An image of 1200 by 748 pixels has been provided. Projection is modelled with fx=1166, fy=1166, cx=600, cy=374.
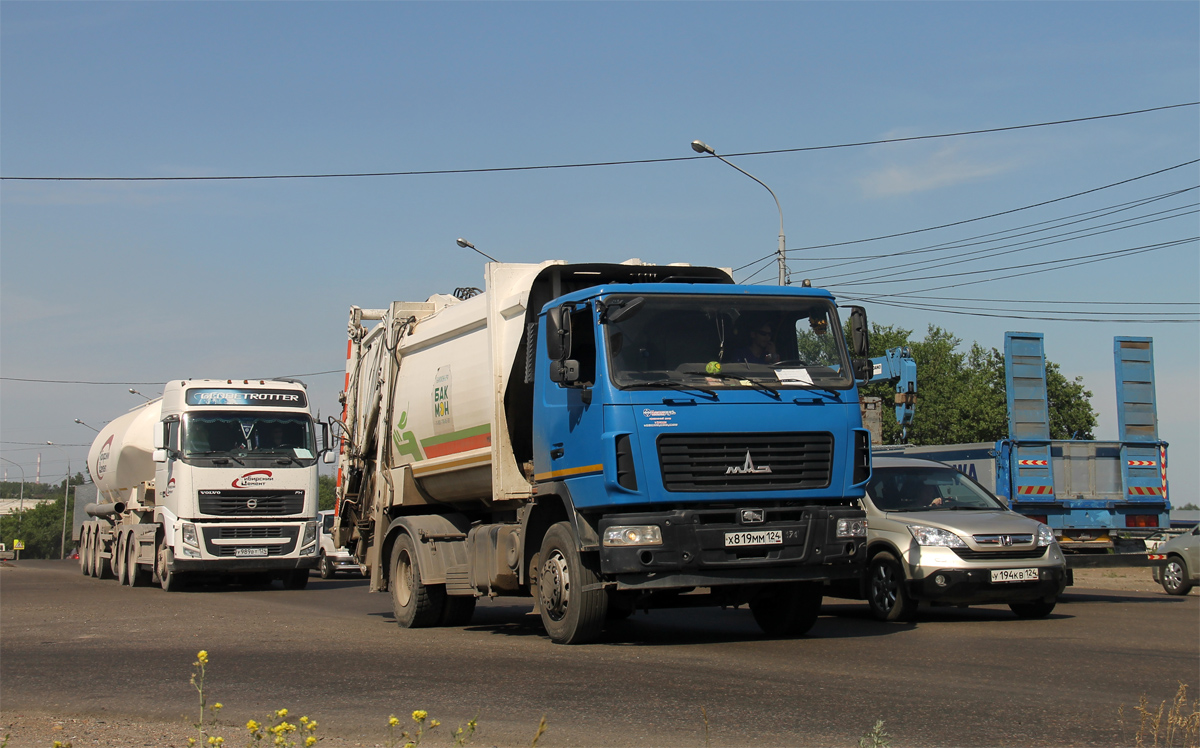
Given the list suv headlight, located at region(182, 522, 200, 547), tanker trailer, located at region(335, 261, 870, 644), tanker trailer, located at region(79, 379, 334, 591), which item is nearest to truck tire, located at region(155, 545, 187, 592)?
tanker trailer, located at region(79, 379, 334, 591)

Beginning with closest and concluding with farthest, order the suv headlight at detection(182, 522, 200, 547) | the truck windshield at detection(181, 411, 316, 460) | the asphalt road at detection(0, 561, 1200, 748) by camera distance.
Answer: the asphalt road at detection(0, 561, 1200, 748), the suv headlight at detection(182, 522, 200, 547), the truck windshield at detection(181, 411, 316, 460)

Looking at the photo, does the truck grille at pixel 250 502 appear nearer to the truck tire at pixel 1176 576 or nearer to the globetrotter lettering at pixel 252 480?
the globetrotter lettering at pixel 252 480

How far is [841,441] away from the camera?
9789 mm

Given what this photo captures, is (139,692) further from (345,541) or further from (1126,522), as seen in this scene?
(1126,522)

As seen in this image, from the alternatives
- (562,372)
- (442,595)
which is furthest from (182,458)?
(562,372)

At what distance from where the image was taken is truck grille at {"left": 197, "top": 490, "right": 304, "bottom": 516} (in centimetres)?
2170

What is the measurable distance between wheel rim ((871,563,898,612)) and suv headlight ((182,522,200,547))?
1381 centimetres

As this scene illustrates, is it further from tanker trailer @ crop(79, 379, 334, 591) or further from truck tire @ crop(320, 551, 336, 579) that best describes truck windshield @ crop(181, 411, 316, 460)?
truck tire @ crop(320, 551, 336, 579)

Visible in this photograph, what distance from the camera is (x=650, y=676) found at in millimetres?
8000

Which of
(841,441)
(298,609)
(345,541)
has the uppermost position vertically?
(841,441)

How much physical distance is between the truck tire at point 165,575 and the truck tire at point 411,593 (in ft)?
33.4

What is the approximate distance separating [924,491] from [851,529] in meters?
3.83

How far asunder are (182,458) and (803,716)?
57.6 feet

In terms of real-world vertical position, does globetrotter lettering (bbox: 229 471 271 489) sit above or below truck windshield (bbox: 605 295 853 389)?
below
